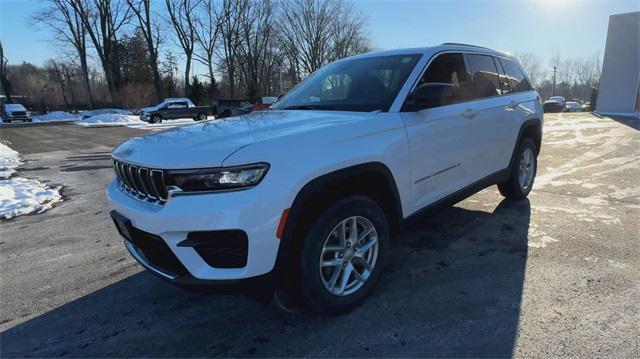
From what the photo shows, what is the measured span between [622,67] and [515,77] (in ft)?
77.6

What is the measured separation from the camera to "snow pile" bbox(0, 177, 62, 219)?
5604 millimetres

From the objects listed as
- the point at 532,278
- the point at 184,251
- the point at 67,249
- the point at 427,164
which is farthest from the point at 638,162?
the point at 67,249

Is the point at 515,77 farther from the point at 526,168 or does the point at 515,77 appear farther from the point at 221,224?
the point at 221,224

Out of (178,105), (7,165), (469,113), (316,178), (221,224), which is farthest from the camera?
(178,105)

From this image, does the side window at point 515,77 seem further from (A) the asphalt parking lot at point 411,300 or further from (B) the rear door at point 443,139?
(A) the asphalt parking lot at point 411,300

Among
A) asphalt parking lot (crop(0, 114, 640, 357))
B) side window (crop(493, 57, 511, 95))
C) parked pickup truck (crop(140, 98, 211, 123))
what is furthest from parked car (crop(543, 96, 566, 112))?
parked pickup truck (crop(140, 98, 211, 123))

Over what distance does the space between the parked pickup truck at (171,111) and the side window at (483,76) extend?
1161 inches

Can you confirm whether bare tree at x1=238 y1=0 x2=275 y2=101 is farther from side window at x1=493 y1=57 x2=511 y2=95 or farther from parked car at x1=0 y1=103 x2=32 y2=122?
side window at x1=493 y1=57 x2=511 y2=95

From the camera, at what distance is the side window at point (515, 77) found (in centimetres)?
471

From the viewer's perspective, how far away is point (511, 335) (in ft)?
7.94

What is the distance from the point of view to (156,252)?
2.38 meters

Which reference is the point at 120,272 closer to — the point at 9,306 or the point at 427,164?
the point at 9,306

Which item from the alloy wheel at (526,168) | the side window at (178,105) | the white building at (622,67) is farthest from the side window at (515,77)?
the side window at (178,105)

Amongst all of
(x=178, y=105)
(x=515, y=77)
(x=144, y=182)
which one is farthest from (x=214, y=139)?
(x=178, y=105)
